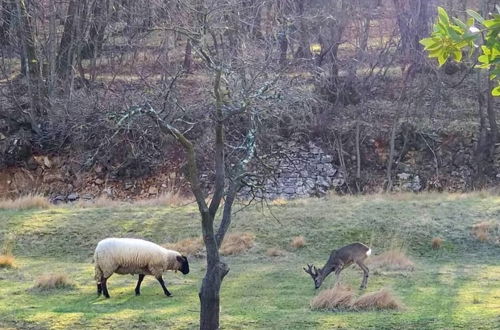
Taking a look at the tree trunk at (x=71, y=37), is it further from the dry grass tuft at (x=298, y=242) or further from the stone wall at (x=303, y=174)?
the dry grass tuft at (x=298, y=242)

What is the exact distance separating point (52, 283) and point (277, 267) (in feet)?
16.7

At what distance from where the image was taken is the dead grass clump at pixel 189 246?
17.7 meters

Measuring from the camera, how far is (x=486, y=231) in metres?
18.5

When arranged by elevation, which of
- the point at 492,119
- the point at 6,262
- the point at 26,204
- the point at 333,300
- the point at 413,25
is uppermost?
the point at 413,25

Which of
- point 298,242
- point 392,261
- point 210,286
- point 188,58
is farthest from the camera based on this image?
point 188,58

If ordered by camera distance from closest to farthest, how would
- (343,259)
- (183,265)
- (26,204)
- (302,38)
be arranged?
1. (343,259)
2. (183,265)
3. (26,204)
4. (302,38)

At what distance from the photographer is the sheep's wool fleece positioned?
43.3 ft

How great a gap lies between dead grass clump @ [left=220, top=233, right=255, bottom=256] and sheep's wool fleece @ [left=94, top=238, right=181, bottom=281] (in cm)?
406

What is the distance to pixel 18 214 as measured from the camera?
68.0 feet

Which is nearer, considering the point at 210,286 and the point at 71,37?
the point at 210,286

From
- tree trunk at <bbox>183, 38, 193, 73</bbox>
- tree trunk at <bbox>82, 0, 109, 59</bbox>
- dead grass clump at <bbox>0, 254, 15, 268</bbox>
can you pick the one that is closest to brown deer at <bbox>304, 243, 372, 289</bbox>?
dead grass clump at <bbox>0, 254, 15, 268</bbox>

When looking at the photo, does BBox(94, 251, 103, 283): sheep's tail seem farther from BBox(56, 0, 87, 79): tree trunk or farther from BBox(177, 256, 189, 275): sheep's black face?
BBox(56, 0, 87, 79): tree trunk

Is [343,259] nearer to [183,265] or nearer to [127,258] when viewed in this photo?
[183,265]

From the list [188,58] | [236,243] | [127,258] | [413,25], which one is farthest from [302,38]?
[127,258]
